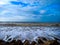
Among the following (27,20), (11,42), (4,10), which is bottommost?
(11,42)

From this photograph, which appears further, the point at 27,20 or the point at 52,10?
the point at 27,20

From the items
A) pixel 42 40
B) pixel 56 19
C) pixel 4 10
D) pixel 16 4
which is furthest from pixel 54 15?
pixel 4 10

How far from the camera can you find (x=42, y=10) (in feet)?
8.48

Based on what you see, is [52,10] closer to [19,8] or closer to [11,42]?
[19,8]

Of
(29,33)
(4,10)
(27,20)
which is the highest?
(4,10)

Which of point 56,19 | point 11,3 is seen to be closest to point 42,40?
point 56,19

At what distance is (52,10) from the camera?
2.53 meters

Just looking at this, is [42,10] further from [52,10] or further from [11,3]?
[11,3]

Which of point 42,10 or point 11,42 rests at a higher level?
point 42,10

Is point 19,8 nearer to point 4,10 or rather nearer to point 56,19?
point 4,10

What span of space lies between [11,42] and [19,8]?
671 millimetres

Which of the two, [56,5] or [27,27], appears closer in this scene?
[56,5]

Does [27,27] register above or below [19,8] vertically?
below

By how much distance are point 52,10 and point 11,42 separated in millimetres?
989
